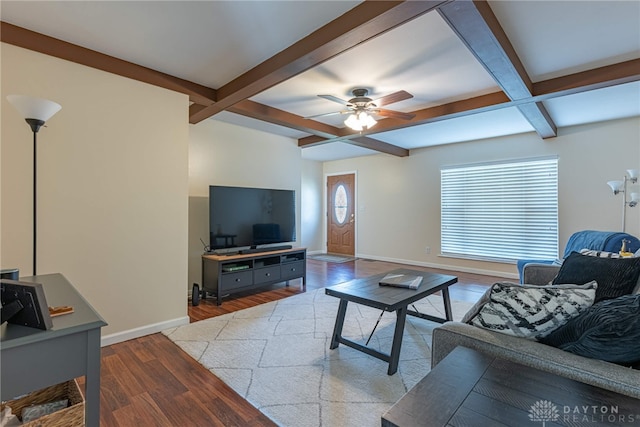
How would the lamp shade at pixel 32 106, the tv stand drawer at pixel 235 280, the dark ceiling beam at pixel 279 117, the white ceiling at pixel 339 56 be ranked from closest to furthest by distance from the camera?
1. the lamp shade at pixel 32 106
2. the white ceiling at pixel 339 56
3. the dark ceiling beam at pixel 279 117
4. the tv stand drawer at pixel 235 280

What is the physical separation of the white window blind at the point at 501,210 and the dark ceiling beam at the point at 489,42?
97.9 inches

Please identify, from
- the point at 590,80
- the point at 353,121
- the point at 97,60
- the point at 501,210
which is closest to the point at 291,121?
the point at 353,121

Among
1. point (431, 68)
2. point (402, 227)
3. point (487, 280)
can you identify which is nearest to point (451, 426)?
point (431, 68)

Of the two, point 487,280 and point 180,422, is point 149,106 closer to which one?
point 180,422

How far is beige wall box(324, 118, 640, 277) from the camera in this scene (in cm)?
431

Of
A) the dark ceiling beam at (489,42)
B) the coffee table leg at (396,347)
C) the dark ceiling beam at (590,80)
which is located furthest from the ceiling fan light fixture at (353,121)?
the coffee table leg at (396,347)

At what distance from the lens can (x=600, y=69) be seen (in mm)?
2729

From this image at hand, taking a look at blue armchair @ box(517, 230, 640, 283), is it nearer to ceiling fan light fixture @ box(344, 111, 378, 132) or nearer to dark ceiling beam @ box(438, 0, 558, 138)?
dark ceiling beam @ box(438, 0, 558, 138)

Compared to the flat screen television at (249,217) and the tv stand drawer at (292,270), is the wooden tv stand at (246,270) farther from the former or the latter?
the flat screen television at (249,217)

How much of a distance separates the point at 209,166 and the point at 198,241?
1.05 meters

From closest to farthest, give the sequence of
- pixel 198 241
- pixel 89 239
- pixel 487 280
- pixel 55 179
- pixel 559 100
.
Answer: pixel 55 179, pixel 89 239, pixel 559 100, pixel 198 241, pixel 487 280

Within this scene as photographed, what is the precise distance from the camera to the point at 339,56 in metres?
2.57

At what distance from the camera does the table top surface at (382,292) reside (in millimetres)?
2229

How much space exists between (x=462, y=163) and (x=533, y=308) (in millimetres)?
4879
